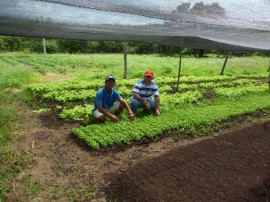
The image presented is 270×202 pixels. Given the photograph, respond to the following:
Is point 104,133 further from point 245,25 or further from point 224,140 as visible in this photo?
point 245,25

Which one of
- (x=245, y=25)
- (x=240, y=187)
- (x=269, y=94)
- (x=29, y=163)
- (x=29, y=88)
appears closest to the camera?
(x=245, y=25)

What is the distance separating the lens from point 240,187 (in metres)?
4.30

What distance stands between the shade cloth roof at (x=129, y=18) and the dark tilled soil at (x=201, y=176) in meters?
2.12

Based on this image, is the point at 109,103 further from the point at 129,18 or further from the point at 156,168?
the point at 129,18

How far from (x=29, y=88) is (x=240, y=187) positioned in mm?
7648

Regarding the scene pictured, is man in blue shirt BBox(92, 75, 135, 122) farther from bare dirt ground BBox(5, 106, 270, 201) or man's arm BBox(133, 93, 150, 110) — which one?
bare dirt ground BBox(5, 106, 270, 201)

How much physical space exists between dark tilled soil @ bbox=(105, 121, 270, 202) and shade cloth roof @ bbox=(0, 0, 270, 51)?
2.12m

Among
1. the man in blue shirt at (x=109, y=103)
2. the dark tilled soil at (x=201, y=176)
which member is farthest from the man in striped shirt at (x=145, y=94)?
the dark tilled soil at (x=201, y=176)

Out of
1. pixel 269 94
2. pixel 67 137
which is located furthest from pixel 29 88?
pixel 269 94

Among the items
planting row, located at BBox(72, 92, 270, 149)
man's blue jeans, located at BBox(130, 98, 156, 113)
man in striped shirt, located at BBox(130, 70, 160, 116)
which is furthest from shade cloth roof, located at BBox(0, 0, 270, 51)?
man's blue jeans, located at BBox(130, 98, 156, 113)

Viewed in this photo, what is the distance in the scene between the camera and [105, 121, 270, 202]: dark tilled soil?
406 cm

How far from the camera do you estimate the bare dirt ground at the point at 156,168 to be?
411 centimetres

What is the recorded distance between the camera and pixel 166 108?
8008 millimetres

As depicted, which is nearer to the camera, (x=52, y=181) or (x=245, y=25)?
(x=245, y=25)
